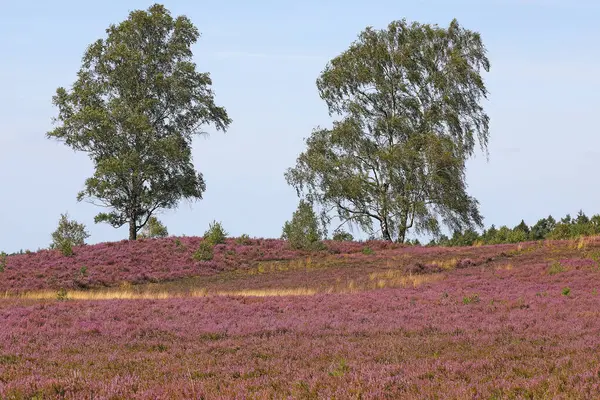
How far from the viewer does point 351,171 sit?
51250 millimetres

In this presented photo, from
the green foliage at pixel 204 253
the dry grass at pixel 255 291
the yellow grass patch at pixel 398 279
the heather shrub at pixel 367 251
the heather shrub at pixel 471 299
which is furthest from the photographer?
the heather shrub at pixel 367 251

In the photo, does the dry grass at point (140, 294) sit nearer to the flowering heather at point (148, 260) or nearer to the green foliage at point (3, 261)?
the flowering heather at point (148, 260)

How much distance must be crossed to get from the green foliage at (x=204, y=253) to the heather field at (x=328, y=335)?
14.2 ft

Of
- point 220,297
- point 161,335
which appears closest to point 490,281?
point 220,297

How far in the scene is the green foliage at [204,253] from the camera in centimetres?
3925

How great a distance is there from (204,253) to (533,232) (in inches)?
942

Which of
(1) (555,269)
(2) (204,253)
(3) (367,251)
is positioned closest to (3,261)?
(2) (204,253)

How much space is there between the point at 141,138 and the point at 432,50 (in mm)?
24339

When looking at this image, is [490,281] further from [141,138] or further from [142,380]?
[141,138]

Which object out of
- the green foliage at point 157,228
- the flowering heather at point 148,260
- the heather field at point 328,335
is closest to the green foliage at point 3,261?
the flowering heather at point 148,260

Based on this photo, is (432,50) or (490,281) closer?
(490,281)

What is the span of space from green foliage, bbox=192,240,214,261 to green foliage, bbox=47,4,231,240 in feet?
30.3

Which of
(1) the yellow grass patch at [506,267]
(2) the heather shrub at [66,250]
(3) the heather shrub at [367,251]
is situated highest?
(2) the heather shrub at [66,250]

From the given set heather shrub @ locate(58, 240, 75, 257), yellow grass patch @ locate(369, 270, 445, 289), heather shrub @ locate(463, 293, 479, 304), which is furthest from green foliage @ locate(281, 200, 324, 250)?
heather shrub @ locate(463, 293, 479, 304)
